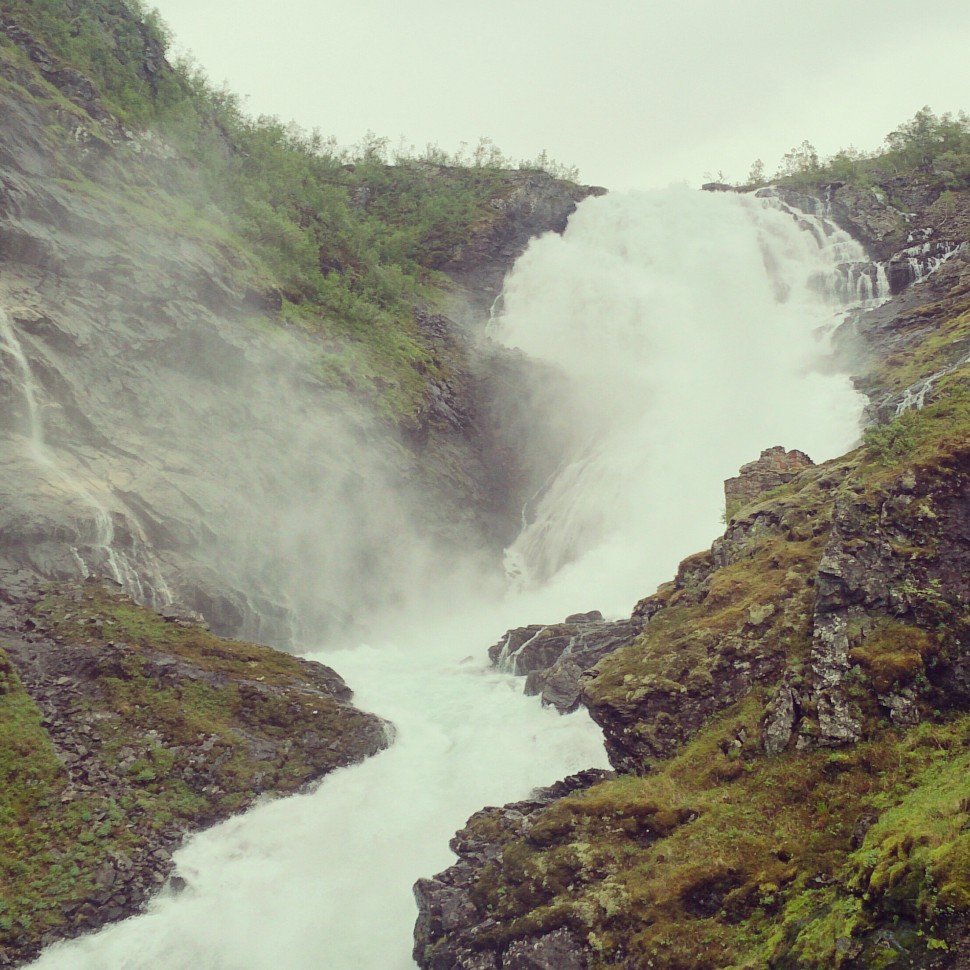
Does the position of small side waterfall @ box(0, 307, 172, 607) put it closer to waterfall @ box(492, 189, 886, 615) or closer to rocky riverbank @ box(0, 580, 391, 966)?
rocky riverbank @ box(0, 580, 391, 966)

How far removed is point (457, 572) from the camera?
4225 cm

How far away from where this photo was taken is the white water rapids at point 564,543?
15.1 m

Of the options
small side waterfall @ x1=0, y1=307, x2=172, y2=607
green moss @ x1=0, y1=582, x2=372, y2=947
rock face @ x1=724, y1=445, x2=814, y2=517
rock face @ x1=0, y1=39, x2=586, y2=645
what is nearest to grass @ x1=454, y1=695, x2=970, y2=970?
green moss @ x1=0, y1=582, x2=372, y2=947

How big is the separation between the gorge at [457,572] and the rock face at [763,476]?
6.9 inches

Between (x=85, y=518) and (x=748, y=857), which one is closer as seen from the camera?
(x=748, y=857)

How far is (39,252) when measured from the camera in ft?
104

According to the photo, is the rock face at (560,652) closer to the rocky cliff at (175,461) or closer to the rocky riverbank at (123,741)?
the rocky riverbank at (123,741)

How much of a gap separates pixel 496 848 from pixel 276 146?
61.0 meters

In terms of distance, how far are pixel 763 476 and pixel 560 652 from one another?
945cm

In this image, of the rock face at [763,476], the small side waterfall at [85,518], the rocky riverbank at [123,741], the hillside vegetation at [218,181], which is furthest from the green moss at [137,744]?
the hillside vegetation at [218,181]

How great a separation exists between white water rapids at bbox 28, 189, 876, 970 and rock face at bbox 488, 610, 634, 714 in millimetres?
735

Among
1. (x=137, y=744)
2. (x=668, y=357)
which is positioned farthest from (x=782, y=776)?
(x=668, y=357)

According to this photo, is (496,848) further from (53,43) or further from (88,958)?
(53,43)

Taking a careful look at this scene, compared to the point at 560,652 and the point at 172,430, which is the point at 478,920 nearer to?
the point at 560,652
